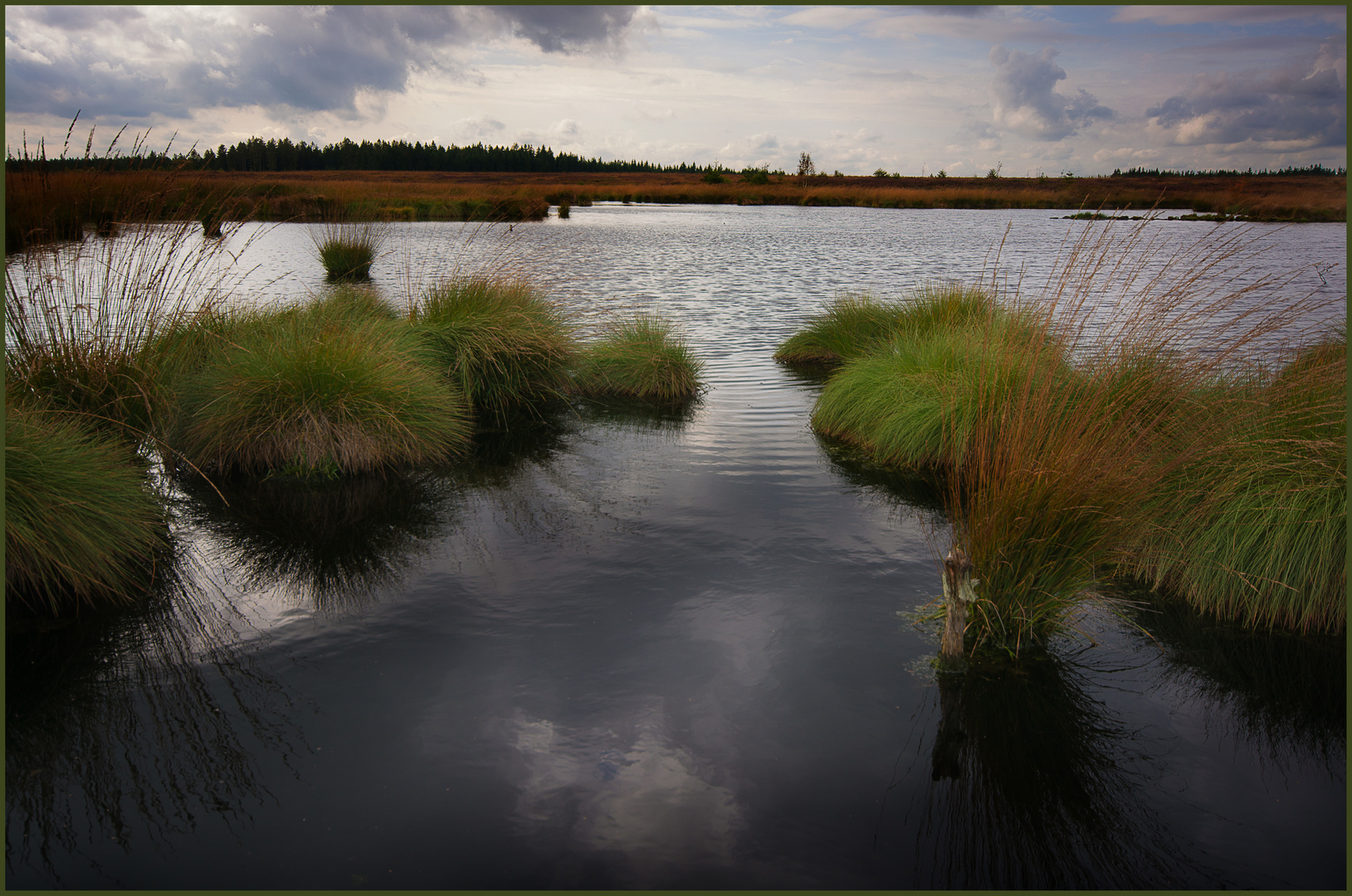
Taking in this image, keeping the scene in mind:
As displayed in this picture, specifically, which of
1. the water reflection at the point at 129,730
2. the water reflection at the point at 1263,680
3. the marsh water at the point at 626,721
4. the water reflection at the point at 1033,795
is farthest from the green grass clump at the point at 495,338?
the water reflection at the point at 1263,680

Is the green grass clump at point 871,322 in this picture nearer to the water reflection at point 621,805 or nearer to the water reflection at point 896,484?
the water reflection at point 896,484

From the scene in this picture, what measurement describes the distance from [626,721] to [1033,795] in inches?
72.8

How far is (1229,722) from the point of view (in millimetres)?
3812

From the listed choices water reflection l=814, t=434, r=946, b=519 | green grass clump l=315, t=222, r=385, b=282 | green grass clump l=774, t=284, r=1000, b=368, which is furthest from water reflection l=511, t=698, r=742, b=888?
green grass clump l=315, t=222, r=385, b=282

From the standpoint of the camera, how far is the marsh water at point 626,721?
9.80ft

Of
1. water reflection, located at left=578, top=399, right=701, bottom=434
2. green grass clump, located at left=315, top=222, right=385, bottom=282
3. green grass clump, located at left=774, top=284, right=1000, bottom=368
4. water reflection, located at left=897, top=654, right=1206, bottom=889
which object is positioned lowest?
water reflection, located at left=897, top=654, right=1206, bottom=889

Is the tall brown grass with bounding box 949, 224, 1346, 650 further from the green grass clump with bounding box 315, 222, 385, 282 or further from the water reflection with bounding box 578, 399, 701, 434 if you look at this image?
the green grass clump with bounding box 315, 222, 385, 282

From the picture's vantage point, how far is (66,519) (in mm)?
4465

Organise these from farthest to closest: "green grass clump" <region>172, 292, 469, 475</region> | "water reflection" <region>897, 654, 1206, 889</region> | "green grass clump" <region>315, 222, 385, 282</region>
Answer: "green grass clump" <region>315, 222, 385, 282</region> → "green grass clump" <region>172, 292, 469, 475</region> → "water reflection" <region>897, 654, 1206, 889</region>

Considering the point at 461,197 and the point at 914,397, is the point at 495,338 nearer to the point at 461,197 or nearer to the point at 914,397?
the point at 914,397

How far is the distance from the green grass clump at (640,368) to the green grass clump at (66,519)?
6.02m

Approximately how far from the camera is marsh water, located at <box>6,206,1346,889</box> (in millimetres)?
2988

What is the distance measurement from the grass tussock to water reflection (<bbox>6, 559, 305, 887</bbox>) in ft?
11.6

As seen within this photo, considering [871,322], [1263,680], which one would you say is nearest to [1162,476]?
[1263,680]
